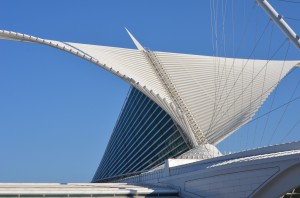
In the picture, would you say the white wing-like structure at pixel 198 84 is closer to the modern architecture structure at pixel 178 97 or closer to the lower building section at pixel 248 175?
the modern architecture structure at pixel 178 97

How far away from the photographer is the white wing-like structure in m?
49.6

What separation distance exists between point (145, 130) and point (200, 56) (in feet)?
36.1

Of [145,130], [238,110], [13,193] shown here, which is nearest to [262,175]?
[13,193]

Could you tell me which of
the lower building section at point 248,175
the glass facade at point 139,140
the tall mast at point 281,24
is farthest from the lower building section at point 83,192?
the glass facade at point 139,140

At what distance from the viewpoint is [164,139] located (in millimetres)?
54531

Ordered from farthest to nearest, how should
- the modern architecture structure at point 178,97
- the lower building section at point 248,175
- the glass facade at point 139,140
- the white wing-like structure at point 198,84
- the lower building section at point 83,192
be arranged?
1. the glass facade at point 139,140
2. the white wing-like structure at point 198,84
3. the modern architecture structure at point 178,97
4. the lower building section at point 83,192
5. the lower building section at point 248,175

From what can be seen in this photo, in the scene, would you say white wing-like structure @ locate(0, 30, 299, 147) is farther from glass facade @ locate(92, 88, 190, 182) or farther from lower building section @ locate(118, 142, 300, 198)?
lower building section @ locate(118, 142, 300, 198)

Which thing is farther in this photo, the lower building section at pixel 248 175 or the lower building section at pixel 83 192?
the lower building section at pixel 83 192

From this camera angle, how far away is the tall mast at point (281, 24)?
806 inches

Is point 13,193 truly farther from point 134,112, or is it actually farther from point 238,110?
point 134,112

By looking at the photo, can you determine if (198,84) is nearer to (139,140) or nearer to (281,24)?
(139,140)

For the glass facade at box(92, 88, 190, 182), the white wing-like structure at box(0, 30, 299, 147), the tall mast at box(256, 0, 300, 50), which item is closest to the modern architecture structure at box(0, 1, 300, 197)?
the white wing-like structure at box(0, 30, 299, 147)

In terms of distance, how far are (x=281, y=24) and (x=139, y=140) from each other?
132 ft

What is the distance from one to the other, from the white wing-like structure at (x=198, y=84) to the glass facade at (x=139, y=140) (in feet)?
8.54
